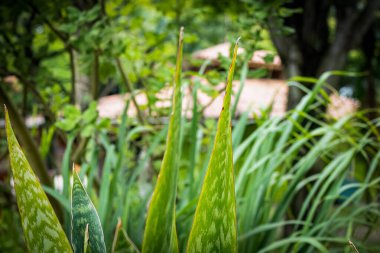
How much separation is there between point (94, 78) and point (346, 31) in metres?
1.38

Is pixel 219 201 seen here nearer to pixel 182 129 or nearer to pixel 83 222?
pixel 83 222

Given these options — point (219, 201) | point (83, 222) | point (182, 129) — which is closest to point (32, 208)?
point (83, 222)

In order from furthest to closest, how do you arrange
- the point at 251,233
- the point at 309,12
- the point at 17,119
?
the point at 309,12
the point at 17,119
the point at 251,233

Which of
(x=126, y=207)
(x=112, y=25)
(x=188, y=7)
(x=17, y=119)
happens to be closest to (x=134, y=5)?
(x=188, y=7)

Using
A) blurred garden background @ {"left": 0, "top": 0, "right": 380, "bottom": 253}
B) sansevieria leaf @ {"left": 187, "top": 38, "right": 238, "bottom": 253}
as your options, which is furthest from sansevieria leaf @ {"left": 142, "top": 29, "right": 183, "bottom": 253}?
blurred garden background @ {"left": 0, "top": 0, "right": 380, "bottom": 253}

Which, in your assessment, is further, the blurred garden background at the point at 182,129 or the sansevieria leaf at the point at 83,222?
the blurred garden background at the point at 182,129

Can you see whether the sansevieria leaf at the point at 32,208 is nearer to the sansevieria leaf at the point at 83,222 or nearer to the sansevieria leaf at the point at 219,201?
the sansevieria leaf at the point at 83,222

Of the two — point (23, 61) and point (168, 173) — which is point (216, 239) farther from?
point (23, 61)

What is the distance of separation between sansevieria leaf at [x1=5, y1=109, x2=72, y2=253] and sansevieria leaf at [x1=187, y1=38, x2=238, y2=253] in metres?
0.15

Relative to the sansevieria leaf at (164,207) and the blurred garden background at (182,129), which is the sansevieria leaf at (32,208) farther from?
the blurred garden background at (182,129)

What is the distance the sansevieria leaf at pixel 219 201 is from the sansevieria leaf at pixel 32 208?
15cm

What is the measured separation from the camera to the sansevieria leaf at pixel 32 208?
1.43 ft

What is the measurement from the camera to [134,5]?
4.94ft

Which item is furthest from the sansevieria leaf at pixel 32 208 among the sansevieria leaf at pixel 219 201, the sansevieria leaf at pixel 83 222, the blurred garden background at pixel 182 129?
the blurred garden background at pixel 182 129
